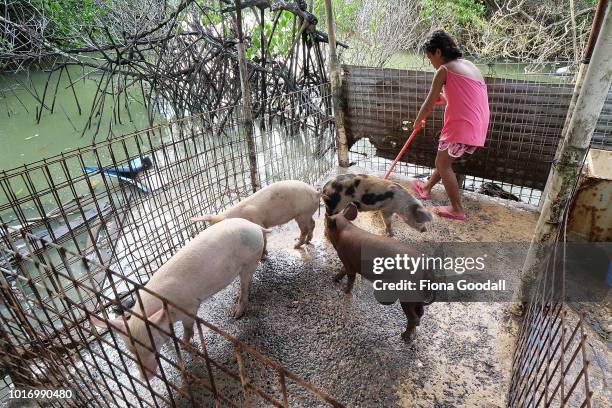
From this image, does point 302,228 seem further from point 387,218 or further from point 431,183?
point 431,183

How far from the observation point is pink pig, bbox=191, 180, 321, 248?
314 centimetres

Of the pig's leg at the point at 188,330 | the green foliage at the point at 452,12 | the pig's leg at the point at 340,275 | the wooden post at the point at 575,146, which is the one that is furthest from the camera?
the green foliage at the point at 452,12

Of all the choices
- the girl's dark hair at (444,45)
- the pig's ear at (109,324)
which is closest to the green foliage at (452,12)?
the girl's dark hair at (444,45)

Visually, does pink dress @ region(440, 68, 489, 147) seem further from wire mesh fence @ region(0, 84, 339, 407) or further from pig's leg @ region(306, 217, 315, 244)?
wire mesh fence @ region(0, 84, 339, 407)

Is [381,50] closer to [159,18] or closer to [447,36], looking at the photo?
[159,18]

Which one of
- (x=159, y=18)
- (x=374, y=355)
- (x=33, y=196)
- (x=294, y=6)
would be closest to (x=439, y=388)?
(x=374, y=355)

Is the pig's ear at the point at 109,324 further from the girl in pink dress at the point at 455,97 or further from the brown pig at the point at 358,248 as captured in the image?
the girl in pink dress at the point at 455,97

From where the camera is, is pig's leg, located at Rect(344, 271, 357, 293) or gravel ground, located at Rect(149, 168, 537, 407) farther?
pig's leg, located at Rect(344, 271, 357, 293)

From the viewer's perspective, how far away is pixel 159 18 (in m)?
7.68

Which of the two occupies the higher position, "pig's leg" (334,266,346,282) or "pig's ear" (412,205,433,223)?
"pig's ear" (412,205,433,223)

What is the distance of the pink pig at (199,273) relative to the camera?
2225 mm

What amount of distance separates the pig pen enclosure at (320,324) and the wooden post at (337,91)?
157 millimetres

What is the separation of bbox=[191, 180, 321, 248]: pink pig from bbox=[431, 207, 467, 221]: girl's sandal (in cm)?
136

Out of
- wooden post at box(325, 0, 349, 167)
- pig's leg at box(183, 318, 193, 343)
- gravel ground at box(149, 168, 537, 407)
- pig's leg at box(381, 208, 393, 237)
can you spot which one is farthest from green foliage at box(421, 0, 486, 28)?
pig's leg at box(183, 318, 193, 343)
